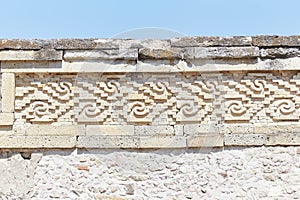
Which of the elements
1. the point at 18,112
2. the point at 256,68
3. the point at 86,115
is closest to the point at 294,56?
the point at 256,68

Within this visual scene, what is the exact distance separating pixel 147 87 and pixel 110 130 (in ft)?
1.67

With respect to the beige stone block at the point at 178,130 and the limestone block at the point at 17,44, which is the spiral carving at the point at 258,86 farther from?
the limestone block at the point at 17,44

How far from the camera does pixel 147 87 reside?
5.42 m

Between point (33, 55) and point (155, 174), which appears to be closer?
point (155, 174)

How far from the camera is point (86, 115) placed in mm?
5367

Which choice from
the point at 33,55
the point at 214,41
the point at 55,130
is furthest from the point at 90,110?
the point at 214,41

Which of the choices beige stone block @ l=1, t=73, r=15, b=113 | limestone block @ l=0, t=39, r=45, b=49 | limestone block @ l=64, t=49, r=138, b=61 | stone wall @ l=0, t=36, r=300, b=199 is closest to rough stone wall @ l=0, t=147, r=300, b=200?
stone wall @ l=0, t=36, r=300, b=199

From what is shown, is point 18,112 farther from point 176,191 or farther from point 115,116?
point 176,191

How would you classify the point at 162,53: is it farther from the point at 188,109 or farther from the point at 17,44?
the point at 17,44

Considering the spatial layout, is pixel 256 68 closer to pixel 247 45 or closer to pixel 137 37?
pixel 247 45

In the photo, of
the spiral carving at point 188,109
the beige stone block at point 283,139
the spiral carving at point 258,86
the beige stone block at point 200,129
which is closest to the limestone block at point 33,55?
the spiral carving at point 188,109

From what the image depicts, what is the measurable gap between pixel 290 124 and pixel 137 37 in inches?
61.6

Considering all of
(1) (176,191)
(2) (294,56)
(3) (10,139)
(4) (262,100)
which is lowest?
(1) (176,191)

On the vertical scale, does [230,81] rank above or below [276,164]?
above
